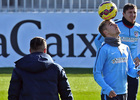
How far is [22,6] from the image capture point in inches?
597

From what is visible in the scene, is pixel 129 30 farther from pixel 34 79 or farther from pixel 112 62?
pixel 34 79

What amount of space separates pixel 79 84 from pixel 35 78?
21.3ft

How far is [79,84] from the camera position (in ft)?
36.0

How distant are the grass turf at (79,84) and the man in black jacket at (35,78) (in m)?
4.35

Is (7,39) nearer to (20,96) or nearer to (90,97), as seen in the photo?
(90,97)

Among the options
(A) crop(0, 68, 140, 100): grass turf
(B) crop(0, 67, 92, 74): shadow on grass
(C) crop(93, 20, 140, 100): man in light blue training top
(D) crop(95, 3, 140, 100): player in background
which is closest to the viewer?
(C) crop(93, 20, 140, 100): man in light blue training top

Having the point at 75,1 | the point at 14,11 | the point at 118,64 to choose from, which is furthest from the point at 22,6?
the point at 118,64

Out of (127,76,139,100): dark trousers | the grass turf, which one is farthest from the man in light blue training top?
the grass turf

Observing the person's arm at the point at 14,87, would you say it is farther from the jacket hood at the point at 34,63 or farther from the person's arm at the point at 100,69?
the person's arm at the point at 100,69

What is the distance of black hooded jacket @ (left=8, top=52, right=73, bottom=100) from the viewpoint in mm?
4504

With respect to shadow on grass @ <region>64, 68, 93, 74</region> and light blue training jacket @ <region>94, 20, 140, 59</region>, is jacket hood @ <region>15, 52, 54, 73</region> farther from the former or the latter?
shadow on grass @ <region>64, 68, 93, 74</region>

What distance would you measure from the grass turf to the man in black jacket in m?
4.35

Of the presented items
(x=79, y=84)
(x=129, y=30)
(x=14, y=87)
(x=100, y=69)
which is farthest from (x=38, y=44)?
(x=79, y=84)

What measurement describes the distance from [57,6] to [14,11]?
1.61 m
